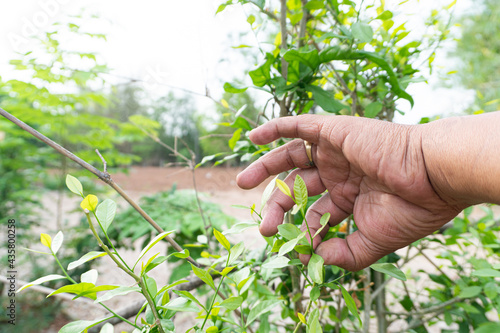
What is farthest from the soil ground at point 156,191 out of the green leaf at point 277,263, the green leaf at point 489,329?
the green leaf at point 489,329

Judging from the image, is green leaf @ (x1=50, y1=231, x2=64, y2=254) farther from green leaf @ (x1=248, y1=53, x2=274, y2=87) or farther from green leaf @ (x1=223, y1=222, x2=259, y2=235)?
green leaf @ (x1=248, y1=53, x2=274, y2=87)

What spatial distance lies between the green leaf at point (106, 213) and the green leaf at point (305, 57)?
0.45 metres

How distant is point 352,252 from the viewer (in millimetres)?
694

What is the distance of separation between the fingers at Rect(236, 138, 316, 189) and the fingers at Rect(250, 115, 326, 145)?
79mm

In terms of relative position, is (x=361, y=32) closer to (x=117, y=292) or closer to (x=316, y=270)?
(x=316, y=270)

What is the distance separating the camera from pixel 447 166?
1.89ft

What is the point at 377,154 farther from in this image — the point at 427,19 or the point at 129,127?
the point at 129,127

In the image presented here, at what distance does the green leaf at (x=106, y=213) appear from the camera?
441 millimetres

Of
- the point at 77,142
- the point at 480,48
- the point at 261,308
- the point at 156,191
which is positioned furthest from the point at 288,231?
the point at 480,48

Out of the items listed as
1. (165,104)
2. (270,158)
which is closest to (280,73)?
(270,158)

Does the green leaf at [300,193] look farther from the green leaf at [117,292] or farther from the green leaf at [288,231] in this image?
the green leaf at [117,292]

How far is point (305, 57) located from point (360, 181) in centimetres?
34

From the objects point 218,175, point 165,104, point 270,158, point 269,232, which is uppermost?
point 270,158

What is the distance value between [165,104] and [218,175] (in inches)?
98.5
